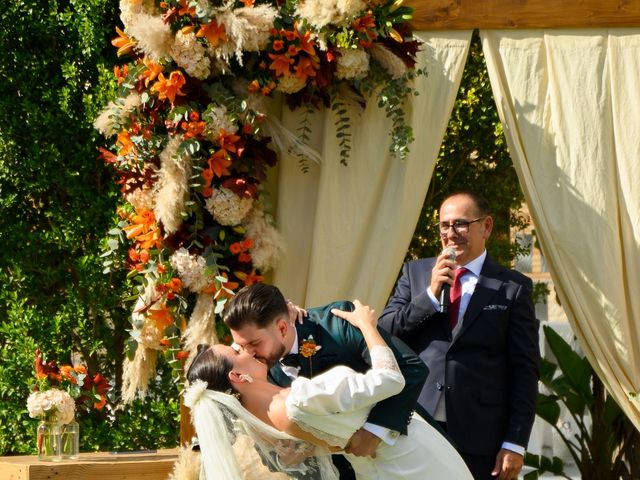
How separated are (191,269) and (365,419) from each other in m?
1.67

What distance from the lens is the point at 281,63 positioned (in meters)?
4.67

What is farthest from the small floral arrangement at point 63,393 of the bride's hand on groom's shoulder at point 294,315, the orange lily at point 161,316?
the bride's hand on groom's shoulder at point 294,315

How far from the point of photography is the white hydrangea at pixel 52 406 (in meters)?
4.37

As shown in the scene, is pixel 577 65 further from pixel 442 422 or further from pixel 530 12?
pixel 442 422

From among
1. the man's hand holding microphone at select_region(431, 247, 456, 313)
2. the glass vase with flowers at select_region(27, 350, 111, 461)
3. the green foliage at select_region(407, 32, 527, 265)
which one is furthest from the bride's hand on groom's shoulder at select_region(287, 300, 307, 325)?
the green foliage at select_region(407, 32, 527, 265)

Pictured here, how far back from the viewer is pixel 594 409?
7676mm

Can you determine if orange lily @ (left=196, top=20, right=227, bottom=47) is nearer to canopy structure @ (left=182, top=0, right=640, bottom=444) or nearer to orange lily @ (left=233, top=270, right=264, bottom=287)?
canopy structure @ (left=182, top=0, right=640, bottom=444)

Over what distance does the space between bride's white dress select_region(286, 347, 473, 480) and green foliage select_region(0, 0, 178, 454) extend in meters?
2.33

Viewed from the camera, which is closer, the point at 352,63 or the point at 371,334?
the point at 371,334

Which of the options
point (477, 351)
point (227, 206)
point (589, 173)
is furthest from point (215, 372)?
point (589, 173)

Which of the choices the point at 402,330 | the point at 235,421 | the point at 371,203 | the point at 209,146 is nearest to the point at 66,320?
the point at 209,146

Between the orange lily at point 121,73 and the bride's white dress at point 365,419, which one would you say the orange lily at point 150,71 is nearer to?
the orange lily at point 121,73

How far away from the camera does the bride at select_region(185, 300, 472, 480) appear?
305 centimetres

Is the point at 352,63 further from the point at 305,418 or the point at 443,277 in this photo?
the point at 305,418
